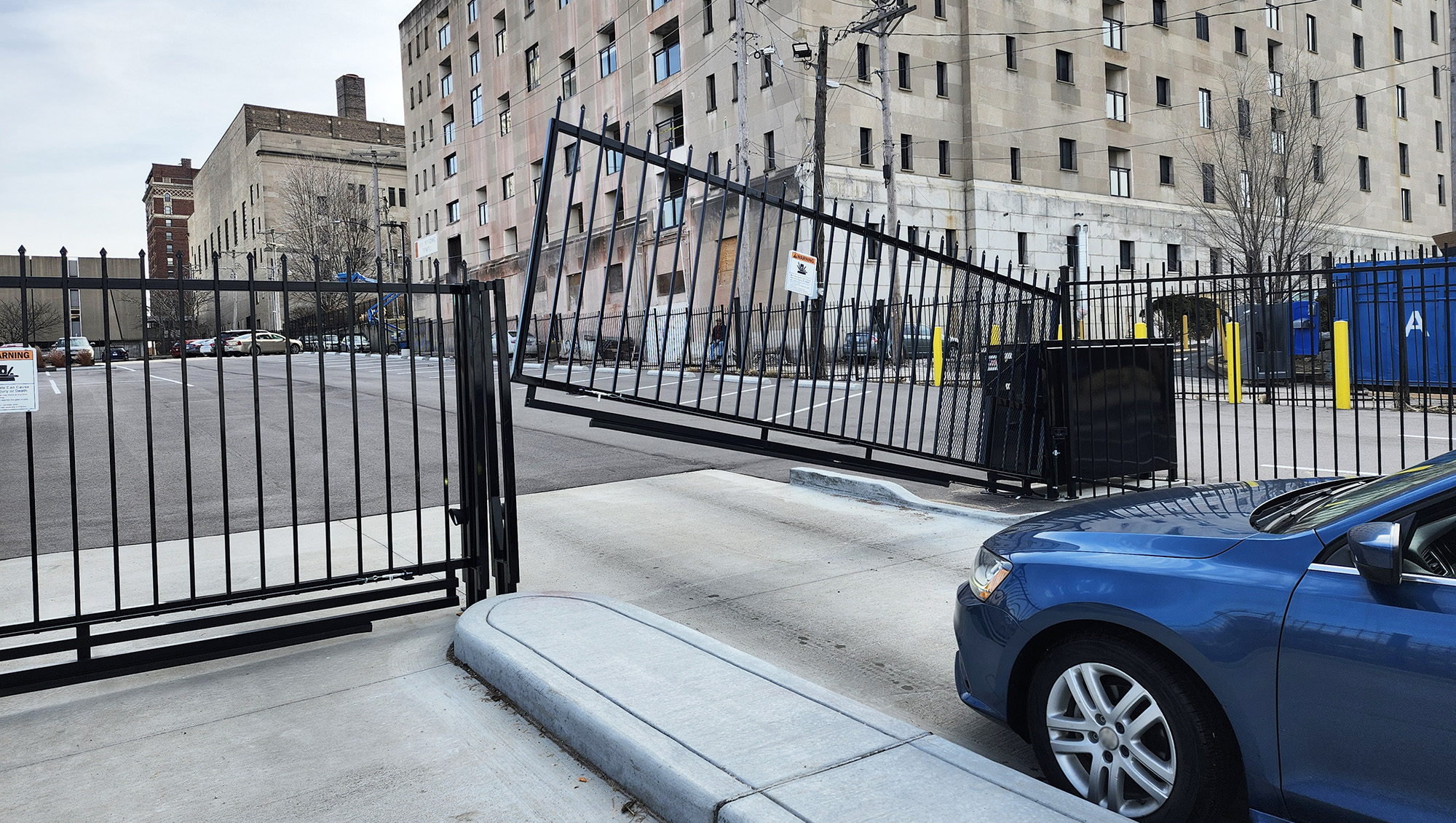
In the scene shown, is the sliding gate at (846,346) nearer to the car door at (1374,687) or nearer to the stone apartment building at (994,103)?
the car door at (1374,687)

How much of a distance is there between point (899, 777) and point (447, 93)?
2422 inches

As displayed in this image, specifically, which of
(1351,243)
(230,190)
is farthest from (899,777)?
(230,190)

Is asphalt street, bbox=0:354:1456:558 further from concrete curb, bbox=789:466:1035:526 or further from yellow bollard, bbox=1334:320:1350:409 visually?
concrete curb, bbox=789:466:1035:526

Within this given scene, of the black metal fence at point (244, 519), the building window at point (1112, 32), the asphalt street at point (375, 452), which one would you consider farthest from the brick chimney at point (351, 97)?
the black metal fence at point (244, 519)

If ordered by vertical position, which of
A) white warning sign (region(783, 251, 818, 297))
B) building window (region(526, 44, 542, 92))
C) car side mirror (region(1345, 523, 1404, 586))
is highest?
building window (region(526, 44, 542, 92))

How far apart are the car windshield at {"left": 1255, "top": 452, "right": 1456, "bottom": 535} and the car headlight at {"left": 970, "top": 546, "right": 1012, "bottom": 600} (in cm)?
85

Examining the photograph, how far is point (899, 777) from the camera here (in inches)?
127

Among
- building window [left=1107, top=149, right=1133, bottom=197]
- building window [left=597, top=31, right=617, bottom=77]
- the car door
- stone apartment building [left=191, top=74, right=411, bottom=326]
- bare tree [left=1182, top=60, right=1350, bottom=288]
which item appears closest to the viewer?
the car door

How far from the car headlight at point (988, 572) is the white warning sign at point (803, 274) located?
347 centimetres

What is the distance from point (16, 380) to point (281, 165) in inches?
3590

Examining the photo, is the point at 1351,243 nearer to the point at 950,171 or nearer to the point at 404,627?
the point at 950,171

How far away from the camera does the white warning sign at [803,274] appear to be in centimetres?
692

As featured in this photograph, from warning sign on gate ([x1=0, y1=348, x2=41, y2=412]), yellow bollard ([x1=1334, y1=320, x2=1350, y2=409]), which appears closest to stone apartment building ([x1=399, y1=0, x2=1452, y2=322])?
yellow bollard ([x1=1334, y1=320, x2=1350, y2=409])

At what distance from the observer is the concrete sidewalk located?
11.4 feet
